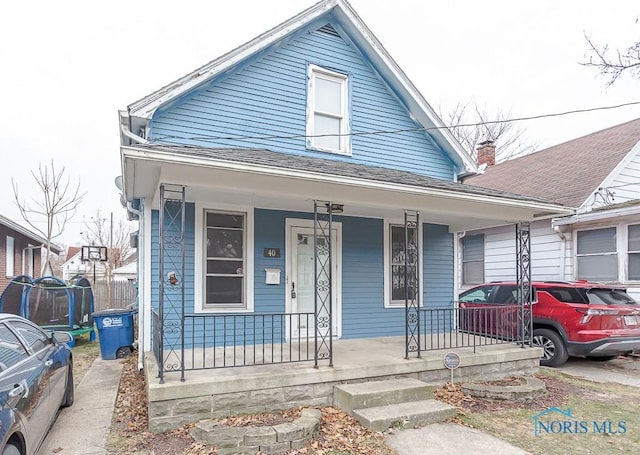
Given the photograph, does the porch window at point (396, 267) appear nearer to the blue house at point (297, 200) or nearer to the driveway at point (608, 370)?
the blue house at point (297, 200)

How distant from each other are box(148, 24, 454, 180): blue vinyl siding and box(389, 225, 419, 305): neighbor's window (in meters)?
1.34

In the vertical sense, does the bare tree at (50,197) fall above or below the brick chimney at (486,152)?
below

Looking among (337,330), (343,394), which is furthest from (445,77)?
(343,394)

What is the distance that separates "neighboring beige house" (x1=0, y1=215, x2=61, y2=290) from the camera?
1614 cm

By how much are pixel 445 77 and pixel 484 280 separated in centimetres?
1513

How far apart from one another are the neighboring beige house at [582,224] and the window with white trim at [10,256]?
17379mm

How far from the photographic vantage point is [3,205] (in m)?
26.9

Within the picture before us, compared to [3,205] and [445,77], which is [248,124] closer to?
[445,77]

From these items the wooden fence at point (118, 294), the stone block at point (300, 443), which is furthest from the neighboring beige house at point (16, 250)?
the stone block at point (300, 443)

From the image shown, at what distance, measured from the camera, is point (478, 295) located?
31.4 feet

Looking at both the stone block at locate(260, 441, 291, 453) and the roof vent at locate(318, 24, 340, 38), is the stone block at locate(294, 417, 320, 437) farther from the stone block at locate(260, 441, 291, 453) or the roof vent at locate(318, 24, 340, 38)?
the roof vent at locate(318, 24, 340, 38)

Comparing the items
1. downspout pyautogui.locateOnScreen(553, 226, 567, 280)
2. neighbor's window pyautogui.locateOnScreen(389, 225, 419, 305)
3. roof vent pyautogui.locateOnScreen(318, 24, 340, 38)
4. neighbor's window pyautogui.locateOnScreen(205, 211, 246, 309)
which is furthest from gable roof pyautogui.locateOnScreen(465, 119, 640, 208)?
neighbor's window pyautogui.locateOnScreen(205, 211, 246, 309)

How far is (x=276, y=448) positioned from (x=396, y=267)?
5.03 m

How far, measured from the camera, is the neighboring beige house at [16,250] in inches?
635
